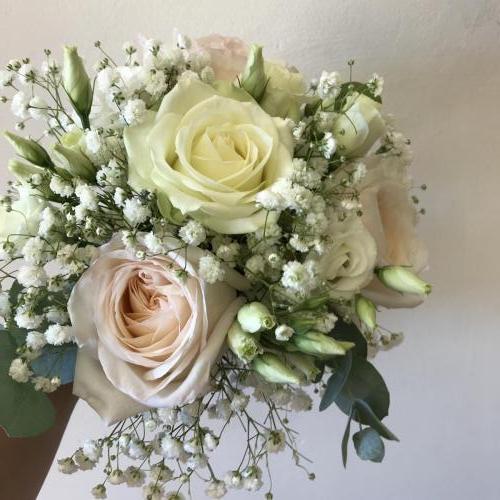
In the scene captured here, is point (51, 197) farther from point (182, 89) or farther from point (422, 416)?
point (422, 416)

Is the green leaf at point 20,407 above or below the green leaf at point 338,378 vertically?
below

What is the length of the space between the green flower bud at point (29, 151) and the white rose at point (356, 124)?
26 cm

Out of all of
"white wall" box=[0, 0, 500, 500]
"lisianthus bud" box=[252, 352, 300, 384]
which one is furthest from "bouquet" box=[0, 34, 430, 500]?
"white wall" box=[0, 0, 500, 500]

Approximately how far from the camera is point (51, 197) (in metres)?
0.52

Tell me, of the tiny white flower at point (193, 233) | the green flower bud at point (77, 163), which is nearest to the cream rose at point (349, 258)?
the tiny white flower at point (193, 233)

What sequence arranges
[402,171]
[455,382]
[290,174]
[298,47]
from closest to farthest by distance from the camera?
1. [290,174]
2. [402,171]
3. [298,47]
4. [455,382]

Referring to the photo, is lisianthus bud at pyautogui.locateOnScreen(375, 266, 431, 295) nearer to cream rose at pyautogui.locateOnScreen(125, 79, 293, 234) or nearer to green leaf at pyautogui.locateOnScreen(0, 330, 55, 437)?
cream rose at pyautogui.locateOnScreen(125, 79, 293, 234)

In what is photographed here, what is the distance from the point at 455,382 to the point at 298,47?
50 centimetres

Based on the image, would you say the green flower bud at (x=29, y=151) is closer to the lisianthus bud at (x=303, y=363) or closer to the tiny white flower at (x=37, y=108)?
the tiny white flower at (x=37, y=108)

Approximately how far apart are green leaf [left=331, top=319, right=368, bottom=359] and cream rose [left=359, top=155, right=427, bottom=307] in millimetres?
36

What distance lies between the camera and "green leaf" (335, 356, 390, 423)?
1.75 feet

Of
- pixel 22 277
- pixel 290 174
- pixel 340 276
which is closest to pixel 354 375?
pixel 340 276

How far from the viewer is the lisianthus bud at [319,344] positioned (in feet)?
1.47

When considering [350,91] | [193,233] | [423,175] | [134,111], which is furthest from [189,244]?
[423,175]
